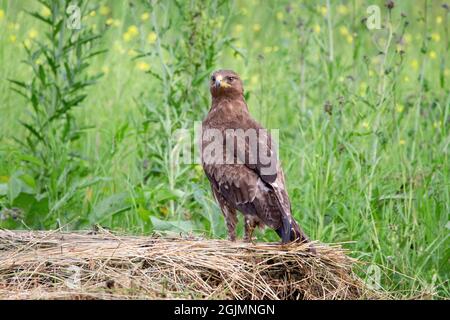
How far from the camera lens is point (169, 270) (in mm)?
4859

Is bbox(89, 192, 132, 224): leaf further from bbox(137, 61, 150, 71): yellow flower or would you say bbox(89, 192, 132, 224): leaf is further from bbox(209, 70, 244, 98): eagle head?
bbox(137, 61, 150, 71): yellow flower

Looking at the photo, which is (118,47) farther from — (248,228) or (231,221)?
(248,228)

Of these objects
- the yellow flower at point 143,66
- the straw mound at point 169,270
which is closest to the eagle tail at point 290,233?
the straw mound at point 169,270

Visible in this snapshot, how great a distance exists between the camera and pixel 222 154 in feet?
19.0

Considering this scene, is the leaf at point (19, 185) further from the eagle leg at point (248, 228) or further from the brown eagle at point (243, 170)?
the eagle leg at point (248, 228)

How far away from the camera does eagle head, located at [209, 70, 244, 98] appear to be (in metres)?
6.20

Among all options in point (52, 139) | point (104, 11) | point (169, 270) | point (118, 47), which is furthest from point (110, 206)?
point (104, 11)

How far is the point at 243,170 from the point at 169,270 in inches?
40.5

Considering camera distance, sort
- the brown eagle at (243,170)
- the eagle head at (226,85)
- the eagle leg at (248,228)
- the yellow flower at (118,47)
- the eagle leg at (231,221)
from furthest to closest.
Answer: the yellow flower at (118,47)
the eagle head at (226,85)
the eagle leg at (231,221)
the eagle leg at (248,228)
the brown eagle at (243,170)

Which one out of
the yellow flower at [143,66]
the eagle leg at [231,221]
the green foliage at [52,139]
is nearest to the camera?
the eagle leg at [231,221]

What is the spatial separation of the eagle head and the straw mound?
4.03 ft

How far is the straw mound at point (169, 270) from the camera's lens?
185 inches

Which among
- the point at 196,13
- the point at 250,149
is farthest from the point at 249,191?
the point at 196,13

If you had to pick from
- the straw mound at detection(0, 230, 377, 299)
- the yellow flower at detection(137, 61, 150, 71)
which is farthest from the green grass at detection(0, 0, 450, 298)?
the yellow flower at detection(137, 61, 150, 71)
